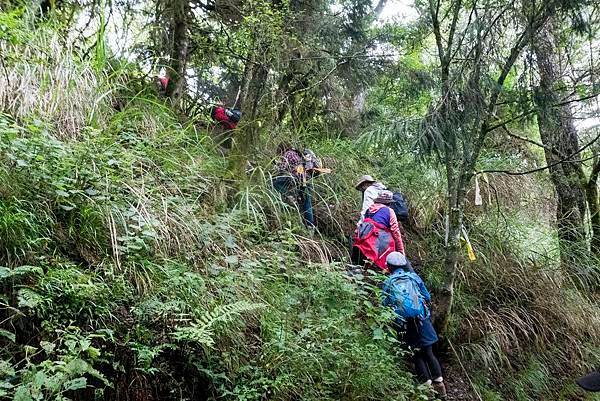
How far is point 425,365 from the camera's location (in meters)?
4.29

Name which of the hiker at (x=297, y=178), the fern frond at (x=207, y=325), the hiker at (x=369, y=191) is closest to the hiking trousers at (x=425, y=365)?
the hiker at (x=369, y=191)

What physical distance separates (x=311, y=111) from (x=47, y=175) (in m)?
5.19

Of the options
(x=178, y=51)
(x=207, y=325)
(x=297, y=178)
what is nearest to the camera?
(x=207, y=325)

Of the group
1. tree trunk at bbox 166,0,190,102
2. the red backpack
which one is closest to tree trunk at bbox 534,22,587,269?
the red backpack

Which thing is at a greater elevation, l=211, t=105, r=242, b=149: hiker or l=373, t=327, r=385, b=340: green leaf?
l=211, t=105, r=242, b=149: hiker

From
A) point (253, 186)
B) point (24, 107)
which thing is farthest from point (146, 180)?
point (253, 186)

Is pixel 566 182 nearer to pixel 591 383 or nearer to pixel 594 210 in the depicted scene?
pixel 594 210

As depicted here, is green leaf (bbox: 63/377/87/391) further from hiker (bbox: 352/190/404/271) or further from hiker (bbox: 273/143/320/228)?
hiker (bbox: 273/143/320/228)

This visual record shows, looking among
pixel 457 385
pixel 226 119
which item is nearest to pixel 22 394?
pixel 457 385

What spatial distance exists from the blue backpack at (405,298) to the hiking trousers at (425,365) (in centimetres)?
36

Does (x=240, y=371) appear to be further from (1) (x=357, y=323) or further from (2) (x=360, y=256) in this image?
(2) (x=360, y=256)

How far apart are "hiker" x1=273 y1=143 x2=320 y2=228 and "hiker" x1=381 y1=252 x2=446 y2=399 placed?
151cm

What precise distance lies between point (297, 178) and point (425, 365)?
262 centimetres

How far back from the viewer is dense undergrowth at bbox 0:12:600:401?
2.50 m
